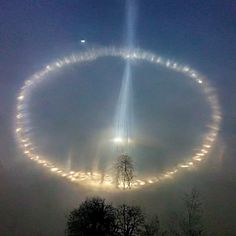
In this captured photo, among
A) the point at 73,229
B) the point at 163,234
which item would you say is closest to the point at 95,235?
the point at 73,229

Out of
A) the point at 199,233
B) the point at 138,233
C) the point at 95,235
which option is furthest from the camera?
the point at 199,233

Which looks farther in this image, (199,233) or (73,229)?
(199,233)

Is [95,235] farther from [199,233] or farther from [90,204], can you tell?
[199,233]

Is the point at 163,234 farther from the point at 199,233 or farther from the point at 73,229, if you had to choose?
the point at 73,229

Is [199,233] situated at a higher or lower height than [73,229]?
higher

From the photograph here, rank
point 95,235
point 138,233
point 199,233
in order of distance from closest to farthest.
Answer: point 95,235, point 138,233, point 199,233

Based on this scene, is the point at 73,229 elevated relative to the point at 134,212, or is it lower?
lower

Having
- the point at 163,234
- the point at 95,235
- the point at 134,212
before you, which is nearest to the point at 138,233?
the point at 134,212
